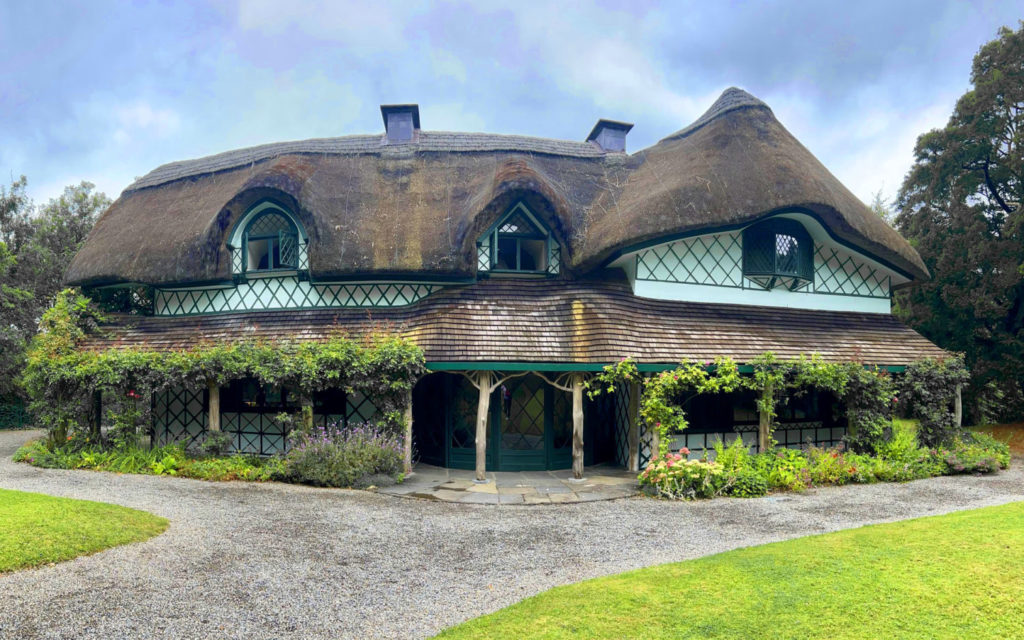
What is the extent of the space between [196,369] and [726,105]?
45.8ft

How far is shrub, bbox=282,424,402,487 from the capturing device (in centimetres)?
949

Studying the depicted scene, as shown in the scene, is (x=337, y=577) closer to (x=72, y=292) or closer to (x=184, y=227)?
(x=184, y=227)

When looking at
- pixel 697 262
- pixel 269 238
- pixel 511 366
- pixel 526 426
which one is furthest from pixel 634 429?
pixel 269 238

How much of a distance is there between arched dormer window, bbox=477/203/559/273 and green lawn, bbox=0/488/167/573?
25.8 feet

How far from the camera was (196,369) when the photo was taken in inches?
424

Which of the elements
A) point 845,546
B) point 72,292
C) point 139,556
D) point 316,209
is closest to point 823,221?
point 845,546

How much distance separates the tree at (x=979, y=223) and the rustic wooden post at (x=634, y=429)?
39.6 ft

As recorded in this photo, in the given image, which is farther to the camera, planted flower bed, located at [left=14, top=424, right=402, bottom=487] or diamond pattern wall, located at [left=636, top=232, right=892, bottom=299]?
diamond pattern wall, located at [left=636, top=232, right=892, bottom=299]

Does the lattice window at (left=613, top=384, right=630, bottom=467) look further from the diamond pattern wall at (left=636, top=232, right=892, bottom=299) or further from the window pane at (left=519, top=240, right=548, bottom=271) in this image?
the window pane at (left=519, top=240, right=548, bottom=271)

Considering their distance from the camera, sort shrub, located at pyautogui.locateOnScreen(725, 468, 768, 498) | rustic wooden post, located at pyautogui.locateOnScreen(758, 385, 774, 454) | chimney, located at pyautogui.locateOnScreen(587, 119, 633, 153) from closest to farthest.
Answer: shrub, located at pyautogui.locateOnScreen(725, 468, 768, 498)
rustic wooden post, located at pyautogui.locateOnScreen(758, 385, 774, 454)
chimney, located at pyautogui.locateOnScreen(587, 119, 633, 153)

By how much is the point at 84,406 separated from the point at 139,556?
7755mm

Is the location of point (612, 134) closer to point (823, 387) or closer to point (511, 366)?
point (823, 387)

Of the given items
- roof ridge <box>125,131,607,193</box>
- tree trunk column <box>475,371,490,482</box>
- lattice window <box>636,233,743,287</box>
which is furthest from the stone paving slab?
roof ridge <box>125,131,607,193</box>

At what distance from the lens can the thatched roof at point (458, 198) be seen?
11938 mm
